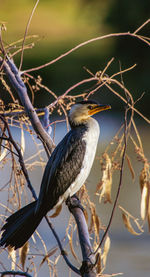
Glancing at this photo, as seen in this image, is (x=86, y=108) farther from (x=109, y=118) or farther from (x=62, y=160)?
(x=109, y=118)

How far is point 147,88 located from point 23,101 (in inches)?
342

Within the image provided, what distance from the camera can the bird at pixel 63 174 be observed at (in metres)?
1.95

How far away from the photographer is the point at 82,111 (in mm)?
2312

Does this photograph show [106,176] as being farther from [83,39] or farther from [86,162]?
[83,39]

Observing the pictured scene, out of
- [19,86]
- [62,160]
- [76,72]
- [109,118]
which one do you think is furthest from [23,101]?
[76,72]

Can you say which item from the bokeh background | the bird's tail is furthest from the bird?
the bokeh background

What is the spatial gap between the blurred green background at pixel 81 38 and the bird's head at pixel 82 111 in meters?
7.40

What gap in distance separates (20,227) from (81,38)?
30.3ft

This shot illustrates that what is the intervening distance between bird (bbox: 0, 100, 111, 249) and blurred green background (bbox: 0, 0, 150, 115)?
24.5ft

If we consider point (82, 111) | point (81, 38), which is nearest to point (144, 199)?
point (82, 111)

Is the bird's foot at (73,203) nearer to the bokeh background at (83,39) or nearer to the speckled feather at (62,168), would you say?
the speckled feather at (62,168)

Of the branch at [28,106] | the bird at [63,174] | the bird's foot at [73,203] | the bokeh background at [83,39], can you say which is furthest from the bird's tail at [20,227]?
the bokeh background at [83,39]

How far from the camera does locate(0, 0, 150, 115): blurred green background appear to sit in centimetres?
983

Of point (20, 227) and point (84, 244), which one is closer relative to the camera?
point (84, 244)
